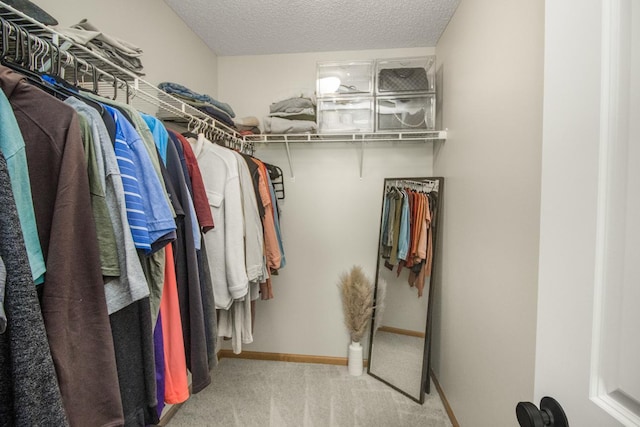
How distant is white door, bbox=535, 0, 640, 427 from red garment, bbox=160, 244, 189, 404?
967mm

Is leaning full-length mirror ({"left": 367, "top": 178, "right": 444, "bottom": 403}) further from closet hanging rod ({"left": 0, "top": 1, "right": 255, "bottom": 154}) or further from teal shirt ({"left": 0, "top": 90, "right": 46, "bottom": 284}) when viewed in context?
teal shirt ({"left": 0, "top": 90, "right": 46, "bottom": 284})

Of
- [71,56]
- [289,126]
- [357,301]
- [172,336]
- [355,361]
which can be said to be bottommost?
[355,361]

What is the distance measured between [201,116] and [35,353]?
1389 millimetres

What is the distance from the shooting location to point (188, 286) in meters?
0.91

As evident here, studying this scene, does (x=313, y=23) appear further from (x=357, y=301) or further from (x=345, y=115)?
(x=357, y=301)

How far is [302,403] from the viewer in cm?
178

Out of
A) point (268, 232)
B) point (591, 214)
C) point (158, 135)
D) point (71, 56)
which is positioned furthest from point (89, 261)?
point (268, 232)

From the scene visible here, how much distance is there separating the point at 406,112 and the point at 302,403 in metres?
2.17

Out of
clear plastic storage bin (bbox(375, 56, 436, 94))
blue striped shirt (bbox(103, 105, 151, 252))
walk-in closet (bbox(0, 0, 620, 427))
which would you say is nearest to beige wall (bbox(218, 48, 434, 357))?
walk-in closet (bbox(0, 0, 620, 427))

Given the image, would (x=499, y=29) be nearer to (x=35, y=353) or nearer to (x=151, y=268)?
(x=151, y=268)

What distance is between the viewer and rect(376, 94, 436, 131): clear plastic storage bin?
6.18 ft

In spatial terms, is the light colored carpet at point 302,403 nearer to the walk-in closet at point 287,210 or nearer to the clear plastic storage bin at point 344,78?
the walk-in closet at point 287,210

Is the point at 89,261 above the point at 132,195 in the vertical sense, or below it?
below

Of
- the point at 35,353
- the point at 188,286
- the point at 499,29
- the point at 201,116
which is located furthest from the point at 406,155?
the point at 35,353
